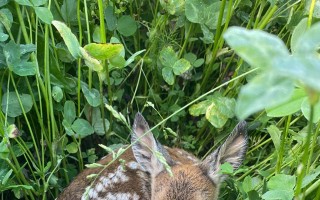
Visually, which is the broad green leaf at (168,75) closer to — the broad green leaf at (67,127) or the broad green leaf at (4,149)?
the broad green leaf at (67,127)

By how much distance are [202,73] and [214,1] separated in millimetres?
370

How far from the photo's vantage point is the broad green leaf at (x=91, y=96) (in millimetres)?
2289

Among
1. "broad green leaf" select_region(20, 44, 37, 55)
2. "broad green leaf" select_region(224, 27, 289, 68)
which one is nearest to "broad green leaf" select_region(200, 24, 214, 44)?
"broad green leaf" select_region(20, 44, 37, 55)

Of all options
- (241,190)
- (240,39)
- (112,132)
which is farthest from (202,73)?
(240,39)

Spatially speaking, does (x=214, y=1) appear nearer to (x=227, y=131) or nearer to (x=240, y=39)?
(x=227, y=131)

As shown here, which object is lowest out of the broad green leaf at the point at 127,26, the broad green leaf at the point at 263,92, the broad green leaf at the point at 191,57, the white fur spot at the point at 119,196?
the white fur spot at the point at 119,196

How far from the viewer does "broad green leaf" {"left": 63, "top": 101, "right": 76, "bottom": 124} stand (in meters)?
2.28

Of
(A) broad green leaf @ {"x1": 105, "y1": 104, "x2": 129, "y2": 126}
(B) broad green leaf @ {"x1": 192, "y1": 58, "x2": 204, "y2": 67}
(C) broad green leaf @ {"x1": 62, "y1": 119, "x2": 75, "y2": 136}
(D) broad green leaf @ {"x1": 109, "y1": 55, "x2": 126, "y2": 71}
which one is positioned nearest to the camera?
(A) broad green leaf @ {"x1": 105, "y1": 104, "x2": 129, "y2": 126}

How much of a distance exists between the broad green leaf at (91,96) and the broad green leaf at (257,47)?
5.71ft

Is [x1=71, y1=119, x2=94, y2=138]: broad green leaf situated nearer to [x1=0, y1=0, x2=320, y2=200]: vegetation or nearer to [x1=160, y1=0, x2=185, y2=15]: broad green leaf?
[x1=0, y1=0, x2=320, y2=200]: vegetation

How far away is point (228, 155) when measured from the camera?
217 centimetres

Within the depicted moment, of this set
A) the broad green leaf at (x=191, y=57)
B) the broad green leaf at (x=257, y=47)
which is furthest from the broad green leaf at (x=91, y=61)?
the broad green leaf at (x=257, y=47)

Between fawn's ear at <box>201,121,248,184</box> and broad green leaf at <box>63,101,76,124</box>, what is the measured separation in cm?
54

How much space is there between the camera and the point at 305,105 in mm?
1382
